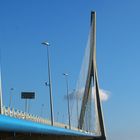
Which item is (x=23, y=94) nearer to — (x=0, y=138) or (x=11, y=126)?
(x=0, y=138)

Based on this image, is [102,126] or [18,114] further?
[102,126]

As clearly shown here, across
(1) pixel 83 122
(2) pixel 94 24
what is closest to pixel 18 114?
(2) pixel 94 24

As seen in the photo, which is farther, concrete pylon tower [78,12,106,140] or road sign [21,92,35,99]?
concrete pylon tower [78,12,106,140]

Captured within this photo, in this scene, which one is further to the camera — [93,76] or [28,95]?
[93,76]

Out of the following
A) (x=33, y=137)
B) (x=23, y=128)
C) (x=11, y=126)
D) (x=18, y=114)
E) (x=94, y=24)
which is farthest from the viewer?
(x=94, y=24)

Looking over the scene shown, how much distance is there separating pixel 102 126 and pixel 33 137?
56.1 metres

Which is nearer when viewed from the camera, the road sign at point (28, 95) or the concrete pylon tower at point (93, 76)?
the road sign at point (28, 95)

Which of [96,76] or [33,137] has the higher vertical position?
[96,76]

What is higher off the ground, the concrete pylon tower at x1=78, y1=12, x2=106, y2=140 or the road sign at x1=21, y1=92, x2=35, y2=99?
the concrete pylon tower at x1=78, y1=12, x2=106, y2=140

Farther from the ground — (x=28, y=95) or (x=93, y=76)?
(x=93, y=76)

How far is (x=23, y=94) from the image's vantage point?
54062 mm

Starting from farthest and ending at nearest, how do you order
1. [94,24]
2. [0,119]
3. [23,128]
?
[94,24] < [23,128] < [0,119]

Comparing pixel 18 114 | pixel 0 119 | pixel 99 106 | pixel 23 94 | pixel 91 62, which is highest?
pixel 91 62

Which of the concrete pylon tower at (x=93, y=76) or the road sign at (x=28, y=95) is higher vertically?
the concrete pylon tower at (x=93, y=76)
